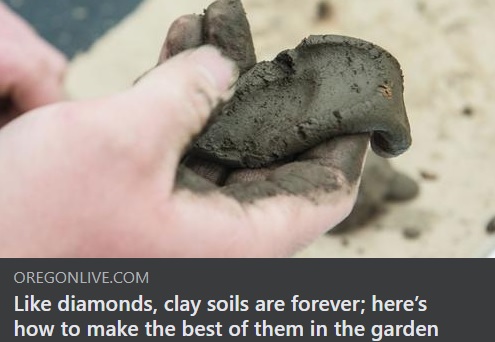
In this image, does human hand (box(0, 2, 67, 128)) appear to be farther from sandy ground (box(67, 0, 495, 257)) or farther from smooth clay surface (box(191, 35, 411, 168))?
sandy ground (box(67, 0, 495, 257))

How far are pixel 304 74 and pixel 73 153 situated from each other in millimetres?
447

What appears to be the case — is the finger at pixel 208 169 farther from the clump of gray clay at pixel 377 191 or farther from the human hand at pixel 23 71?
the clump of gray clay at pixel 377 191

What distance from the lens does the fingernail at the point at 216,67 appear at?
0.89 m

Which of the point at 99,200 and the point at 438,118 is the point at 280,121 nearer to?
the point at 99,200

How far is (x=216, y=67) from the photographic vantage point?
902 millimetres

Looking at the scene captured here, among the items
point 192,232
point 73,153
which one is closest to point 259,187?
point 192,232

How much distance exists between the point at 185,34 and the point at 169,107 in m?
0.30

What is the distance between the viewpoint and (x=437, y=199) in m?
1.88

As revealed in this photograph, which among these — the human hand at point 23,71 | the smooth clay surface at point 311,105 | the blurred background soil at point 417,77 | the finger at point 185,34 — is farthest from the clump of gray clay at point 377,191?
the human hand at point 23,71

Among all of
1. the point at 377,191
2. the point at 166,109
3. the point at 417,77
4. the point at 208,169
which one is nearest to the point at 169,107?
the point at 166,109

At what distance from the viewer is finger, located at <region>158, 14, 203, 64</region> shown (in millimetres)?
1063

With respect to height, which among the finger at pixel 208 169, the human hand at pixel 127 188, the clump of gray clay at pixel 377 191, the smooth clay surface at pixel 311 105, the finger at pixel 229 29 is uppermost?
the clump of gray clay at pixel 377 191

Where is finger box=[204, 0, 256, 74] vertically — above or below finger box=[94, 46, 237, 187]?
above

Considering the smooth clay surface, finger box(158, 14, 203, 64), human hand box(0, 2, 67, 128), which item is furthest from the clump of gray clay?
human hand box(0, 2, 67, 128)
